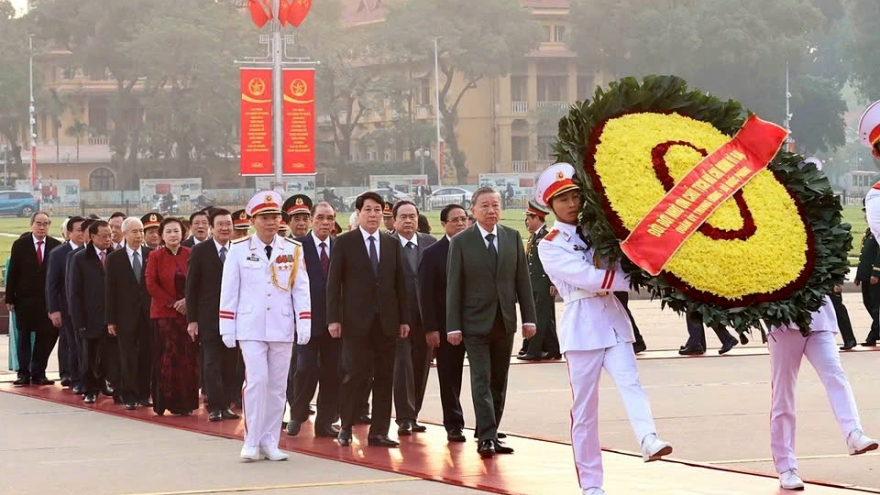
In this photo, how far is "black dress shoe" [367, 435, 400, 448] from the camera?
10719 mm

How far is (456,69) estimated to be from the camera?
81.7 metres

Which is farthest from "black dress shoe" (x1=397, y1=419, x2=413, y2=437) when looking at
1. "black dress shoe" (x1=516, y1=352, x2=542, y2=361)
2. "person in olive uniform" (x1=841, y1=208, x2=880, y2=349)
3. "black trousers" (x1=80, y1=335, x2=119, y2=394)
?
"person in olive uniform" (x1=841, y1=208, x2=880, y2=349)

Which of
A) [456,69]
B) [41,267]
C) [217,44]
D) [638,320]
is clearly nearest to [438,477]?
[41,267]

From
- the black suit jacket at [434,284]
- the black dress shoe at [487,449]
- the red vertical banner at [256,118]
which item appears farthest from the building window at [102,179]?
the black dress shoe at [487,449]

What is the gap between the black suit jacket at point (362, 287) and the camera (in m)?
10.8

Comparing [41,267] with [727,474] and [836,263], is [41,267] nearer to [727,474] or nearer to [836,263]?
[727,474]

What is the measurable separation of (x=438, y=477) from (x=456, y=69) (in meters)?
73.2

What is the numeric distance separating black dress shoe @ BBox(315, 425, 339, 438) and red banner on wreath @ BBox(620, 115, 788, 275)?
4.34 m

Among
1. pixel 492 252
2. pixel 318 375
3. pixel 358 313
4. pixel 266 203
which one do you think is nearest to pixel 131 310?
pixel 318 375

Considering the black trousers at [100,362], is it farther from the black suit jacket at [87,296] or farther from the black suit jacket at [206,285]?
the black suit jacket at [206,285]

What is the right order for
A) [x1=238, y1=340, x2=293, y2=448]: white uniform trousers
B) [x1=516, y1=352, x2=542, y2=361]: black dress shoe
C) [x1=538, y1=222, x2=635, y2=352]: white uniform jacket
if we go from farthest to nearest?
[x1=516, y1=352, x2=542, y2=361]: black dress shoe → [x1=238, y1=340, x2=293, y2=448]: white uniform trousers → [x1=538, y1=222, x2=635, y2=352]: white uniform jacket

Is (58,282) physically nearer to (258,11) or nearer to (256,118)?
(258,11)

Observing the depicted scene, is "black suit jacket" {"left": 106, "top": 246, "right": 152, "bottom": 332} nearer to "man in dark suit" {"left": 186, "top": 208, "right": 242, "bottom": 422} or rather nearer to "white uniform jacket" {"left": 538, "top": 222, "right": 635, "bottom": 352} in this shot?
"man in dark suit" {"left": 186, "top": 208, "right": 242, "bottom": 422}

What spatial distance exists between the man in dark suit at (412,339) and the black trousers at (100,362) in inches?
125
